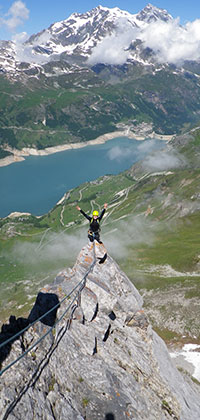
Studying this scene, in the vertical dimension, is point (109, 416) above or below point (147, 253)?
below

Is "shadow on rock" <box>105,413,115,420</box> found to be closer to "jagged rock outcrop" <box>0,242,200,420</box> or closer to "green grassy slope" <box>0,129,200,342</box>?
"jagged rock outcrop" <box>0,242,200,420</box>

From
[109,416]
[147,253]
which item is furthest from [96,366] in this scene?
[147,253]

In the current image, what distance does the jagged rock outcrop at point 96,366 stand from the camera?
14734 mm

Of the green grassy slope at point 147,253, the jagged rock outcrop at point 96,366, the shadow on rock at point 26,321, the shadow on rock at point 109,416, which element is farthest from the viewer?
the green grassy slope at point 147,253

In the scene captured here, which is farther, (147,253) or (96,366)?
(147,253)

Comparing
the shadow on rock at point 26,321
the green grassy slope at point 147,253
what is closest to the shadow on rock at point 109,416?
the shadow on rock at point 26,321

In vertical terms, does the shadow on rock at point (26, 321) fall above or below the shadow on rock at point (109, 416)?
above

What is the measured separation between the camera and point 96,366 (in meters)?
18.0

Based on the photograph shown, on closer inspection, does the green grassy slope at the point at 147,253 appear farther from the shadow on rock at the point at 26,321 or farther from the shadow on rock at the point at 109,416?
the shadow on rock at the point at 109,416

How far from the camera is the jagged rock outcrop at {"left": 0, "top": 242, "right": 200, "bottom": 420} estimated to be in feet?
48.3

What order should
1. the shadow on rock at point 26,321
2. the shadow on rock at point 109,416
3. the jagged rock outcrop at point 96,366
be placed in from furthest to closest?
the shadow on rock at point 109,416
the shadow on rock at point 26,321
the jagged rock outcrop at point 96,366

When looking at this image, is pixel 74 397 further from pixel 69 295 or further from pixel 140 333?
pixel 140 333

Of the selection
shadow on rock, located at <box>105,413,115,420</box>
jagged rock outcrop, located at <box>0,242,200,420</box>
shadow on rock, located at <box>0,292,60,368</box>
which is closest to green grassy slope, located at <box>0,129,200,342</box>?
jagged rock outcrop, located at <box>0,242,200,420</box>

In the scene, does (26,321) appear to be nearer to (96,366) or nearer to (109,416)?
(96,366)
